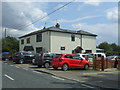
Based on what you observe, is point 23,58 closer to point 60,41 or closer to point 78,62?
point 78,62

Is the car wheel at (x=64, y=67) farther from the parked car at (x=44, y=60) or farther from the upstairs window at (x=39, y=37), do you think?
the upstairs window at (x=39, y=37)

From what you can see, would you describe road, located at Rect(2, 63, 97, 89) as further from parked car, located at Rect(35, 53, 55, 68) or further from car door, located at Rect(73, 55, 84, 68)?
parked car, located at Rect(35, 53, 55, 68)

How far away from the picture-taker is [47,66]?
19.3 m

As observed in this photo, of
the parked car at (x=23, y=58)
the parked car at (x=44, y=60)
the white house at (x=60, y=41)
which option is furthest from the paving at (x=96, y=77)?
the white house at (x=60, y=41)

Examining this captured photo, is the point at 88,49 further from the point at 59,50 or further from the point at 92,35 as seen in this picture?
the point at 59,50

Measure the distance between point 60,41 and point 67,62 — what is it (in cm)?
2063

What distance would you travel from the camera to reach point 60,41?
37.2 meters

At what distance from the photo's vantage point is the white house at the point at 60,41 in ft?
119

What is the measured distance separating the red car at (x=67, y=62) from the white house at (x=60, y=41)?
18402 millimetres

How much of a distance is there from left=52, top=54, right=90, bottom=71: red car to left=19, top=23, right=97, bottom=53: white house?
1840 cm

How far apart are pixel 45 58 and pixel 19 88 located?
11255 mm

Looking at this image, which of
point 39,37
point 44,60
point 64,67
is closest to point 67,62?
→ point 64,67

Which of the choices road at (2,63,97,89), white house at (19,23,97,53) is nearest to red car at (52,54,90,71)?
road at (2,63,97,89)

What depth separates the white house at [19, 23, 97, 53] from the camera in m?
36.1
